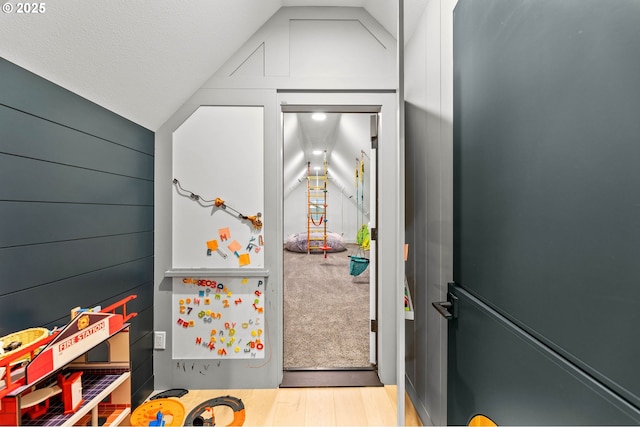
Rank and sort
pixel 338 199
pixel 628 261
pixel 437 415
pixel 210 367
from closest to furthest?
pixel 628 261 → pixel 437 415 → pixel 210 367 → pixel 338 199

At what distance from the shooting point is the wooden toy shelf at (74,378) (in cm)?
77

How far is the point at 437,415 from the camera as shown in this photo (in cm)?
132

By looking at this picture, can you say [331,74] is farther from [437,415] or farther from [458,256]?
[437,415]

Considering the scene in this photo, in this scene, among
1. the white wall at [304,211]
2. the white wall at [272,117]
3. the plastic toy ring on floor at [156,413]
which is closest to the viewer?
the plastic toy ring on floor at [156,413]

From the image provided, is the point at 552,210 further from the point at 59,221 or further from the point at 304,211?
the point at 304,211

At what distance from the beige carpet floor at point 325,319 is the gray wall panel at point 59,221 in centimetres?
153

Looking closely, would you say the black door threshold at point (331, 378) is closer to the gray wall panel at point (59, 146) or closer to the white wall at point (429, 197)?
the white wall at point (429, 197)

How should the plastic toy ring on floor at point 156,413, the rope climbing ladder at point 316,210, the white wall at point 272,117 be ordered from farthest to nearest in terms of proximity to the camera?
the rope climbing ladder at point 316,210 → the white wall at point 272,117 → the plastic toy ring on floor at point 156,413

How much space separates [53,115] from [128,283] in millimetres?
953

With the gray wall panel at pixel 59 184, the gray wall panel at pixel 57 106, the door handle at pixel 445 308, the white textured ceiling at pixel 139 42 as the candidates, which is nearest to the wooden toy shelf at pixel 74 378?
the gray wall panel at pixel 59 184

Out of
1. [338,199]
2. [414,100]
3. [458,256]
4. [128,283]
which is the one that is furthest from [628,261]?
[338,199]

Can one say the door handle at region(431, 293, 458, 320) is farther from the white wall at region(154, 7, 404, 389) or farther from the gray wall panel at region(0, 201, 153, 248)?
the gray wall panel at region(0, 201, 153, 248)

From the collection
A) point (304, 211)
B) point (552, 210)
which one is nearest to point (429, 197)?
point (552, 210)

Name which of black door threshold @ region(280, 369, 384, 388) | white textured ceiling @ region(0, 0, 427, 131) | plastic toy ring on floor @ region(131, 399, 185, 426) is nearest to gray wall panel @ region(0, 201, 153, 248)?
white textured ceiling @ region(0, 0, 427, 131)
